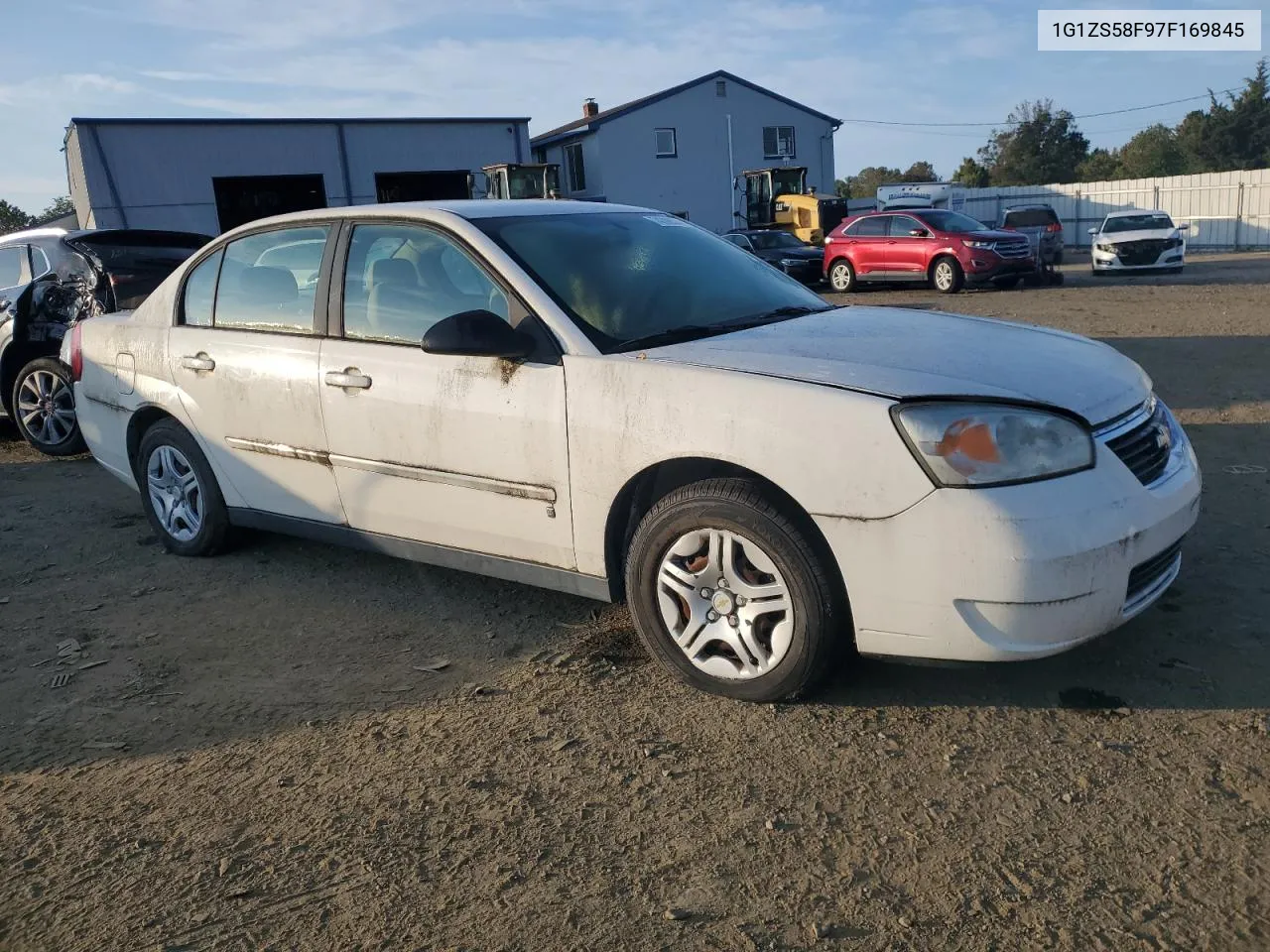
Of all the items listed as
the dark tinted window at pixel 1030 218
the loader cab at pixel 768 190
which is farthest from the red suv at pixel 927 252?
the loader cab at pixel 768 190

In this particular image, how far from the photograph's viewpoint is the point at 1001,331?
Answer: 3945 millimetres

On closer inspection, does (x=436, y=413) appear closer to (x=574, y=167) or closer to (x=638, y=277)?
(x=638, y=277)

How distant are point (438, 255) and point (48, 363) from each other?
526cm

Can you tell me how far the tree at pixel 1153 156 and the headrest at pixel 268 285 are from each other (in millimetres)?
75579

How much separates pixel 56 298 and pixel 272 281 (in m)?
4.31

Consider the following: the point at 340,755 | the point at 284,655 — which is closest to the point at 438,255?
the point at 284,655

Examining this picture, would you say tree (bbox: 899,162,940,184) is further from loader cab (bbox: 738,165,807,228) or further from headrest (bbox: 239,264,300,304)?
headrest (bbox: 239,264,300,304)

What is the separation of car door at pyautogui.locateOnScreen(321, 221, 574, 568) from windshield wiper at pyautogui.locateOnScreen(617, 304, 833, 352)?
0.99 feet

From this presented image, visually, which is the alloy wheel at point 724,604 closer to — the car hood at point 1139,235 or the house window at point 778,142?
the car hood at point 1139,235

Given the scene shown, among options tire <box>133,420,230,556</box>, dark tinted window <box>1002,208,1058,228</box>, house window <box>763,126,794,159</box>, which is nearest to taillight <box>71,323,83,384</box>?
tire <box>133,420,230,556</box>

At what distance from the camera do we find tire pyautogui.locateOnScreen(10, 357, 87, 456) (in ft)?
26.2

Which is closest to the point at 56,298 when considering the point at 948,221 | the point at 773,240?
the point at 948,221

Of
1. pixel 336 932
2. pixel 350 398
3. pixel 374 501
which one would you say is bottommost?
pixel 336 932

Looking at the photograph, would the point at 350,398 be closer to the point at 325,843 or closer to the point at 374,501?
the point at 374,501
